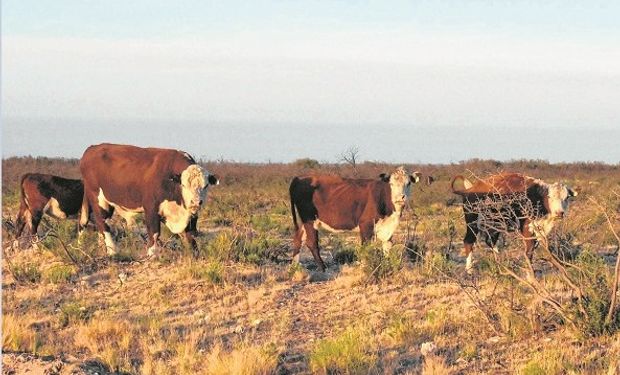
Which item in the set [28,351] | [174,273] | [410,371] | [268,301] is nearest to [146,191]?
[174,273]

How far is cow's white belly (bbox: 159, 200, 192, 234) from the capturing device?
12859mm

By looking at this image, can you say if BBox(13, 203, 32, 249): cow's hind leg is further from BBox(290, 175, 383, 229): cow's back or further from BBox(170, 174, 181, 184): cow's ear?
BBox(290, 175, 383, 229): cow's back

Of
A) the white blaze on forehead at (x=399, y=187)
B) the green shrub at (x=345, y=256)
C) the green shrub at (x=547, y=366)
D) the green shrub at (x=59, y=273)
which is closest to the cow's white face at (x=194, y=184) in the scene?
the green shrub at (x=59, y=273)

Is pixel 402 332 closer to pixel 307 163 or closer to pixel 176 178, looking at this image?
pixel 176 178

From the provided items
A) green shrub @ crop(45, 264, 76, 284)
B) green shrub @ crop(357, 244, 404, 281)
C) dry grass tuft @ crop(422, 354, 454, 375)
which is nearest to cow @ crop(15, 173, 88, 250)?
green shrub @ crop(45, 264, 76, 284)

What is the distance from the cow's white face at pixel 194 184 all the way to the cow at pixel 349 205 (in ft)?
5.13

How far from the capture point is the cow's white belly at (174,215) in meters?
12.9

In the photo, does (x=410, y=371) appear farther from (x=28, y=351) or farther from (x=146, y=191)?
(x=146, y=191)

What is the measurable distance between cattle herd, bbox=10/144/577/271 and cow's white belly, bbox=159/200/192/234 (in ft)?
0.05

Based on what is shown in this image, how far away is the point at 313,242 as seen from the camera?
12.6 metres

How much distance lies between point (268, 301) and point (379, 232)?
10.5 feet

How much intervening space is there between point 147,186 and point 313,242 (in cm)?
289

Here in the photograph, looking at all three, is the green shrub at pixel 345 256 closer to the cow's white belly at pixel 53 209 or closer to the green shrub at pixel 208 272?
the green shrub at pixel 208 272

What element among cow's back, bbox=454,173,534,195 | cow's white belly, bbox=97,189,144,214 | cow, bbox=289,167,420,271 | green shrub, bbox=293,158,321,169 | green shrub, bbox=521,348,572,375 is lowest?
green shrub, bbox=293,158,321,169
